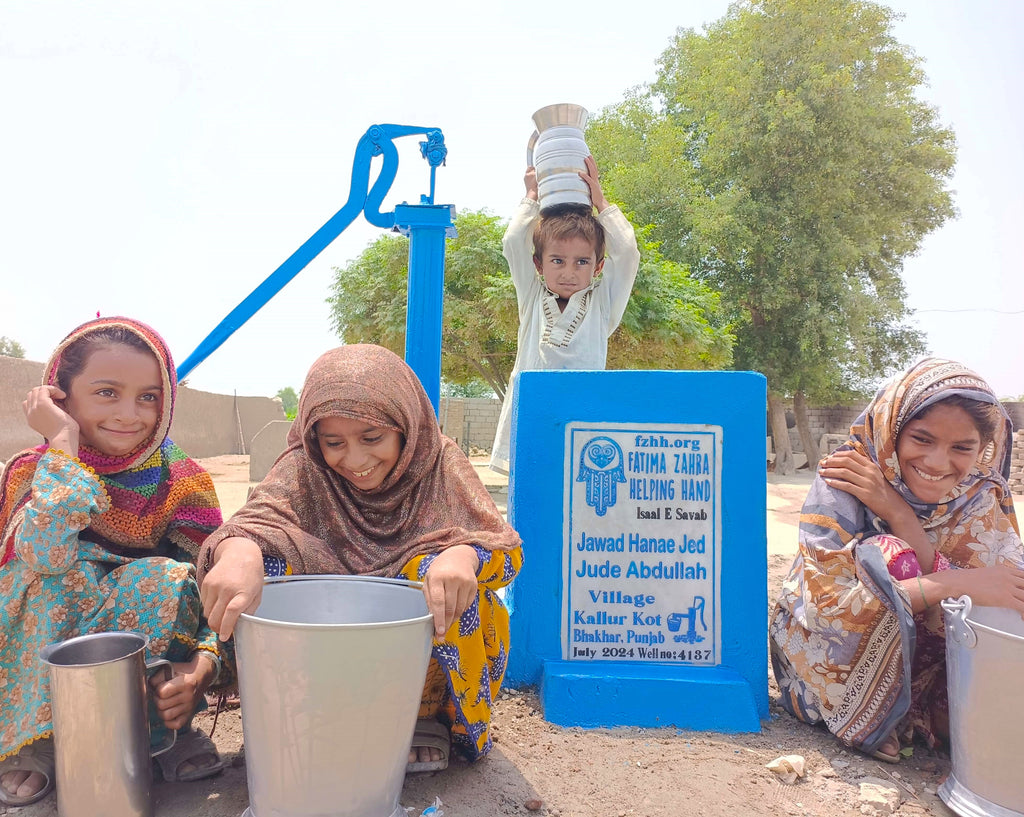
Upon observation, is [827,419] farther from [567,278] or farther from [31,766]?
[31,766]

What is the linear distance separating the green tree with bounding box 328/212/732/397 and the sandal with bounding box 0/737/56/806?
851 centimetres

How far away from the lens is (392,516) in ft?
6.18

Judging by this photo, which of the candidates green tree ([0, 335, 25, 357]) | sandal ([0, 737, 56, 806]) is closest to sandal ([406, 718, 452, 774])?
sandal ([0, 737, 56, 806])

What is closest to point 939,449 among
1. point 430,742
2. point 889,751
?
point 889,751

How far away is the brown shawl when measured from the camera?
171cm

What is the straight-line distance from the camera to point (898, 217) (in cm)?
1806

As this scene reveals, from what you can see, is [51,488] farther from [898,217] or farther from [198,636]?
[898,217]

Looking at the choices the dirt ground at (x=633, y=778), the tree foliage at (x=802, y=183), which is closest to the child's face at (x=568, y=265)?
the dirt ground at (x=633, y=778)

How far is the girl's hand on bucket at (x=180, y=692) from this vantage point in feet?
5.13

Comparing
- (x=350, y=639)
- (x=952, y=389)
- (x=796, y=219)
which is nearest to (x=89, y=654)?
(x=350, y=639)

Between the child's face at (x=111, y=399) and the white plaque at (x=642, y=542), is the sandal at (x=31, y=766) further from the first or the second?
the white plaque at (x=642, y=542)

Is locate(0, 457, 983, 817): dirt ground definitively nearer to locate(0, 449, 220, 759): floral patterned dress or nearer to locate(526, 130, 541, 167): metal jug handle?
locate(0, 449, 220, 759): floral patterned dress

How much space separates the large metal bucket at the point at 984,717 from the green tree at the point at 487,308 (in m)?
8.65

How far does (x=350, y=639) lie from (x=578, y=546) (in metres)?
1.19
